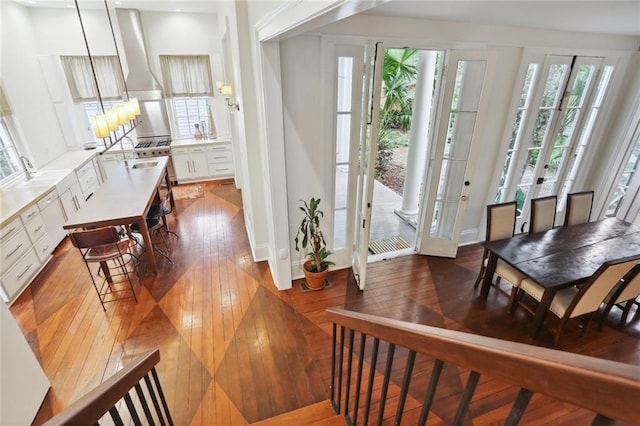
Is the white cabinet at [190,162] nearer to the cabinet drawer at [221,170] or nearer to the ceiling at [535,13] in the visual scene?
the cabinet drawer at [221,170]

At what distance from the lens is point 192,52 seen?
5.92 metres

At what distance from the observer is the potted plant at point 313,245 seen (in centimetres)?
317

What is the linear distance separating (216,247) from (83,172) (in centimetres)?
292

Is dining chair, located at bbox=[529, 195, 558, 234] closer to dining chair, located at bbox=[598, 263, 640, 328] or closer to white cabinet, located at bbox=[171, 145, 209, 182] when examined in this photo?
dining chair, located at bbox=[598, 263, 640, 328]

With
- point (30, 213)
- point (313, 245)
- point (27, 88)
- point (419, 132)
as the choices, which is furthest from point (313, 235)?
point (27, 88)

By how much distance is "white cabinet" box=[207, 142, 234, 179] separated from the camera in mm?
6348

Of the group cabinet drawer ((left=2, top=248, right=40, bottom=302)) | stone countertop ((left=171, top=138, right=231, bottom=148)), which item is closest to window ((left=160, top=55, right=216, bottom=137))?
stone countertop ((left=171, top=138, right=231, bottom=148))

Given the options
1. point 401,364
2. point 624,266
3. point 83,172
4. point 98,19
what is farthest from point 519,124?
point 98,19

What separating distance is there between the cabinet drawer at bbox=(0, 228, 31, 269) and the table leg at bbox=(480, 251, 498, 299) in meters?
5.00

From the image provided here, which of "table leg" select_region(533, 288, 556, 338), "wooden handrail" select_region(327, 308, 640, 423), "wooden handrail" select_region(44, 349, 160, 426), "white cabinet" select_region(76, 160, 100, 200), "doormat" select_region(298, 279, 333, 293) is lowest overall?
"doormat" select_region(298, 279, 333, 293)

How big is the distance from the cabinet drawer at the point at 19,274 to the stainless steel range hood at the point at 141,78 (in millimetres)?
3223

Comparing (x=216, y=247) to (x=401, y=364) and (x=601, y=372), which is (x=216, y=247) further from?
(x=601, y=372)

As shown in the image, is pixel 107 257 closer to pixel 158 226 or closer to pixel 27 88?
pixel 158 226

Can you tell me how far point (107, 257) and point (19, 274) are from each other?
1.18 meters
